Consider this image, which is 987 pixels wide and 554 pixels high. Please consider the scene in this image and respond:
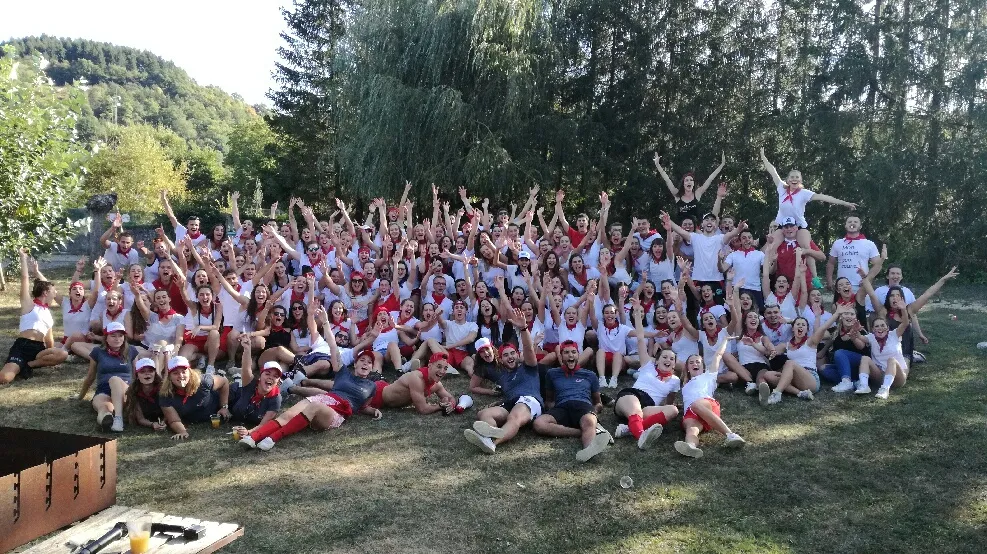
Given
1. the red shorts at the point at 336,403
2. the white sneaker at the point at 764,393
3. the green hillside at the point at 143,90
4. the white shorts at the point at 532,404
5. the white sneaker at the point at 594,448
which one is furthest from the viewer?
the green hillside at the point at 143,90

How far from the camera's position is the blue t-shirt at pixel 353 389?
6.94 metres

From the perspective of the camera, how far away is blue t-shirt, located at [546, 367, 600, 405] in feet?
21.7

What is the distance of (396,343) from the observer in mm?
8594

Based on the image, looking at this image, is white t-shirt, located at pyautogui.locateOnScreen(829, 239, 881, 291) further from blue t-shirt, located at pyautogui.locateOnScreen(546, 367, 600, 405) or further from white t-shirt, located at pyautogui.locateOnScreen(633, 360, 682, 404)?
blue t-shirt, located at pyautogui.locateOnScreen(546, 367, 600, 405)

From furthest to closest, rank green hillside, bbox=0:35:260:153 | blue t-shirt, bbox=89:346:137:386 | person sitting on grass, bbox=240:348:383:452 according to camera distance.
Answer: green hillside, bbox=0:35:260:153 < blue t-shirt, bbox=89:346:137:386 < person sitting on grass, bbox=240:348:383:452

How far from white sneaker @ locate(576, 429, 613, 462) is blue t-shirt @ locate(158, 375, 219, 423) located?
11.0ft

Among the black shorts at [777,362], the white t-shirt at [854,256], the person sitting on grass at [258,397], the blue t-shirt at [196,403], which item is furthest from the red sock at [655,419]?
the white t-shirt at [854,256]

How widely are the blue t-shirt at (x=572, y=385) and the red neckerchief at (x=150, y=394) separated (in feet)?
11.6

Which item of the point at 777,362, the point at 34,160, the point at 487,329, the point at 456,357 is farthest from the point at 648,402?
the point at 34,160

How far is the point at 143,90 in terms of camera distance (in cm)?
10494

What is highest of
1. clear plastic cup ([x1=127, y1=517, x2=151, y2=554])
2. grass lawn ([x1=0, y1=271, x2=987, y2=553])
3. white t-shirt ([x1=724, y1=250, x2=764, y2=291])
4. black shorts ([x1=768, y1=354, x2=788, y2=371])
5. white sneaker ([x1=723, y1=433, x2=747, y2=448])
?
white t-shirt ([x1=724, y1=250, x2=764, y2=291])

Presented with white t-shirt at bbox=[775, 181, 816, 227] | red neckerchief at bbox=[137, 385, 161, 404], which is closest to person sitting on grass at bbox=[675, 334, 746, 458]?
white t-shirt at bbox=[775, 181, 816, 227]

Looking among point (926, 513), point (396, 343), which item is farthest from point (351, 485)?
point (926, 513)

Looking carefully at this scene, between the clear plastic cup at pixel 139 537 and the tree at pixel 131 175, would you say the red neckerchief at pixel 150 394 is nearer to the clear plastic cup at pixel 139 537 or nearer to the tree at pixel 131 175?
the clear plastic cup at pixel 139 537
